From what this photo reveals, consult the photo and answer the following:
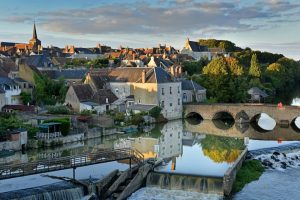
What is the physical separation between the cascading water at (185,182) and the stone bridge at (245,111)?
26.4 m

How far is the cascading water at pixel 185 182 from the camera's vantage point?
23.6m

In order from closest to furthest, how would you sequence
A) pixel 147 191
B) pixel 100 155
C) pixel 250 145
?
pixel 147 191 < pixel 100 155 < pixel 250 145

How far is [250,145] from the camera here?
37.7 metres

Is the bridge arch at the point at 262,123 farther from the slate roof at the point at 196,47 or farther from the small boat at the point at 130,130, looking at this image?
the slate roof at the point at 196,47

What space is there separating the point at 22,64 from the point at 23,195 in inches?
1509

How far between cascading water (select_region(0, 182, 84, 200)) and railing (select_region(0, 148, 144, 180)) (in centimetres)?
88

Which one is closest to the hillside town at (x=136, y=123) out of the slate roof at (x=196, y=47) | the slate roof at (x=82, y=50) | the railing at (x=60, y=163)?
the railing at (x=60, y=163)

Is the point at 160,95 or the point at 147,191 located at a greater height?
the point at 160,95

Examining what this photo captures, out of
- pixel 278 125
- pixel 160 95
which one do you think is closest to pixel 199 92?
pixel 160 95

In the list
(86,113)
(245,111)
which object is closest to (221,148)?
(86,113)

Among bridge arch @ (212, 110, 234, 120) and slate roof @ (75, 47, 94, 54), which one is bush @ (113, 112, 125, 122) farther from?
slate roof @ (75, 47, 94, 54)

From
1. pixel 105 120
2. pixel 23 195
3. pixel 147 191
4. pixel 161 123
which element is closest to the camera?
pixel 23 195

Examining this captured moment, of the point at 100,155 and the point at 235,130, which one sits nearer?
the point at 100,155

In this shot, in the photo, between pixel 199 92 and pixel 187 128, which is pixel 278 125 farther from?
pixel 199 92
